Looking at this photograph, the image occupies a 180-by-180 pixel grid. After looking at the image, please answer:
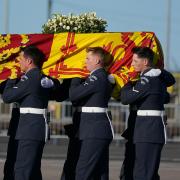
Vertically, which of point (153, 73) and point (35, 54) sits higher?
point (35, 54)

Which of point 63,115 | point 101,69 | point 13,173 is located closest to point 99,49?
point 101,69

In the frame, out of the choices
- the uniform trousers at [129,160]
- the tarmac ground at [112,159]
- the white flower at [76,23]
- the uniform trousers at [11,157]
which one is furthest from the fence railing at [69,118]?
the uniform trousers at [11,157]

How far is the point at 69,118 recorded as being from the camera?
2248 cm

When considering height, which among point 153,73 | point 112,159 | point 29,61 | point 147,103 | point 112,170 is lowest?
point 112,159

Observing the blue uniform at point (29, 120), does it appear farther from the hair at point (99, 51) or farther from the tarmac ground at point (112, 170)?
the tarmac ground at point (112, 170)

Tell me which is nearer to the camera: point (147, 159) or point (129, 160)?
point (147, 159)

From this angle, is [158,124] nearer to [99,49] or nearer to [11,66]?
[99,49]

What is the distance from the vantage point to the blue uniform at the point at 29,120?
1025 centimetres

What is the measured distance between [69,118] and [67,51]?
11.6 metres

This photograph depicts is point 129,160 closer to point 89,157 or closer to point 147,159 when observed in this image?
point 147,159

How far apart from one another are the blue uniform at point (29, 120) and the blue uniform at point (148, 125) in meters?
0.97

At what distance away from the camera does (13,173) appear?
10625 millimetres

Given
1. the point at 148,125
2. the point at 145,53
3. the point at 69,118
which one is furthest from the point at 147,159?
the point at 69,118

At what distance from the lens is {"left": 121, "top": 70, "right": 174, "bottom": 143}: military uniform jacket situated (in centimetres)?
1045
